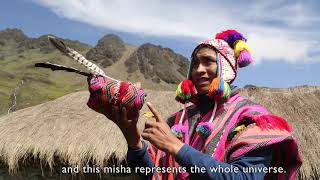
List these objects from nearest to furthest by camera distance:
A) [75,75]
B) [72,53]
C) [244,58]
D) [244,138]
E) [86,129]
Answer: [72,53] → [244,138] → [244,58] → [86,129] → [75,75]

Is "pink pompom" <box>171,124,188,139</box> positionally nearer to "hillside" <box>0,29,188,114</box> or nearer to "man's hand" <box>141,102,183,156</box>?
"man's hand" <box>141,102,183,156</box>

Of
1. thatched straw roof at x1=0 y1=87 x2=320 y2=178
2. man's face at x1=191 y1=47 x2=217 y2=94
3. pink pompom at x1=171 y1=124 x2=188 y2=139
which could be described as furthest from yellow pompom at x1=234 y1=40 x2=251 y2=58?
thatched straw roof at x1=0 y1=87 x2=320 y2=178

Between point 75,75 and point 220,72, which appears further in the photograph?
point 75,75

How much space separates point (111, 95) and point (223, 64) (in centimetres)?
72

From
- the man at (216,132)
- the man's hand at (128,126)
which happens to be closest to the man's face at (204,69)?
the man at (216,132)

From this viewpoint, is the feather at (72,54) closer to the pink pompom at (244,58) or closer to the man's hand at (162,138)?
the man's hand at (162,138)

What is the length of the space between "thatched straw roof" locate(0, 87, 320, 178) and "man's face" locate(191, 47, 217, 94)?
464 cm

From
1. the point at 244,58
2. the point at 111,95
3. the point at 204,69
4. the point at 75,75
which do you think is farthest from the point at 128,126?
the point at 75,75

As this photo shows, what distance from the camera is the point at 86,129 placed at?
327 inches

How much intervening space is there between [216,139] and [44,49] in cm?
12800

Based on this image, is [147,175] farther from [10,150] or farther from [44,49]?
[44,49]

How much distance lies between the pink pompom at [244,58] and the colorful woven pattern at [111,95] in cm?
75

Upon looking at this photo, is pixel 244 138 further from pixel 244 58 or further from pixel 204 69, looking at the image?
pixel 244 58

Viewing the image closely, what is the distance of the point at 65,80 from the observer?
9369 centimetres
